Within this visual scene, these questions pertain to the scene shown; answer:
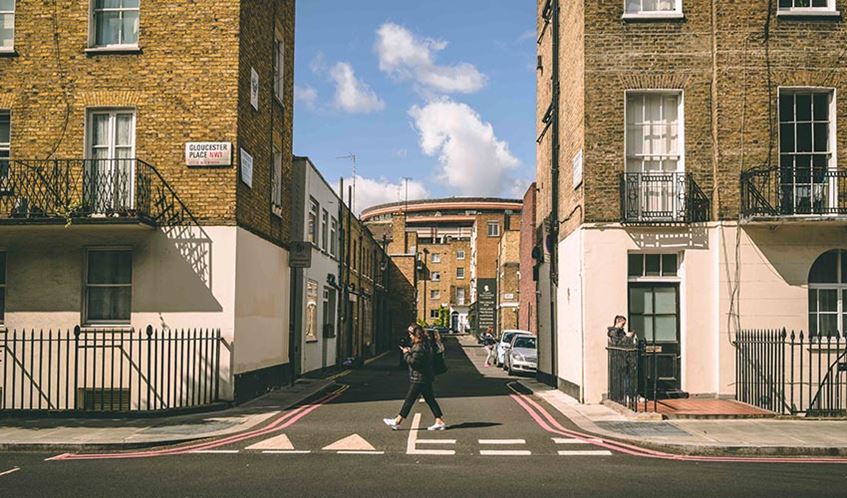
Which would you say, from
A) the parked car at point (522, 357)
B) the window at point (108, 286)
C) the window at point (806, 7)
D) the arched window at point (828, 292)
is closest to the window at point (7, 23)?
the window at point (108, 286)

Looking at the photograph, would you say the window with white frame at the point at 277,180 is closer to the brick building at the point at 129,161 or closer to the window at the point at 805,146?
the brick building at the point at 129,161

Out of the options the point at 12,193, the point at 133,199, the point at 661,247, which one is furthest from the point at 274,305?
the point at 661,247

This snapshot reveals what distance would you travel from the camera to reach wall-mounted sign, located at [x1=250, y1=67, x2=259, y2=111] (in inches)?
716

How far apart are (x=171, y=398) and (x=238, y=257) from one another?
3.04 m

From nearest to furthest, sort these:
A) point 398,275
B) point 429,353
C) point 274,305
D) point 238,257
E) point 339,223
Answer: point 429,353 → point 238,257 → point 274,305 → point 339,223 → point 398,275

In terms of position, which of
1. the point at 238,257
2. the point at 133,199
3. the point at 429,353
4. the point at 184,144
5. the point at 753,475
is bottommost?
the point at 753,475

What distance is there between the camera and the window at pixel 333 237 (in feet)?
101

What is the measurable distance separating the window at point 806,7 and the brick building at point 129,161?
1137 centimetres

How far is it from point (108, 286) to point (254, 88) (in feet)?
17.3

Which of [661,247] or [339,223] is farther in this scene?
[339,223]

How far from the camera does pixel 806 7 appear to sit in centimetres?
1773

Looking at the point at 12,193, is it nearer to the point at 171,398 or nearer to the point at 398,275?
the point at 171,398

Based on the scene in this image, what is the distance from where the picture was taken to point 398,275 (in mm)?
62469

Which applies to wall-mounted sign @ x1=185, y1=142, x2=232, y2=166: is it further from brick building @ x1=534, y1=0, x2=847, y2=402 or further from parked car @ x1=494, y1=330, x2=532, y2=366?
parked car @ x1=494, y1=330, x2=532, y2=366
